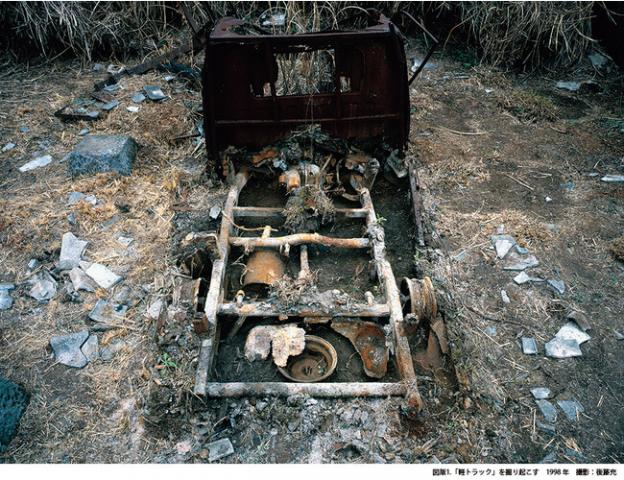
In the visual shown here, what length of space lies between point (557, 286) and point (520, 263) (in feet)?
1.16

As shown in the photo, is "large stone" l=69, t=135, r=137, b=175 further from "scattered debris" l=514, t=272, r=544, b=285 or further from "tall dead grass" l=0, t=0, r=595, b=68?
"scattered debris" l=514, t=272, r=544, b=285

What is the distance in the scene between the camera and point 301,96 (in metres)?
4.41

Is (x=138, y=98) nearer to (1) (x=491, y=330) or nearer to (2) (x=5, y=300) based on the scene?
(2) (x=5, y=300)

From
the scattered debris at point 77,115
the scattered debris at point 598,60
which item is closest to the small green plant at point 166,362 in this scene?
the scattered debris at point 77,115

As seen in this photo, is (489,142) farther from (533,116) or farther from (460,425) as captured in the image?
(460,425)

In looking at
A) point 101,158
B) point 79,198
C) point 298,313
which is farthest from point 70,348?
point 101,158

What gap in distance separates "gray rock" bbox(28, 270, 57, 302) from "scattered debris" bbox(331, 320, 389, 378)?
7.88 feet

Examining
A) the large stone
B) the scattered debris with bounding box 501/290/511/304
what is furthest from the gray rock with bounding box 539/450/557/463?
the large stone

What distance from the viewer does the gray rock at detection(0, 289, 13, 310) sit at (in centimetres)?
378

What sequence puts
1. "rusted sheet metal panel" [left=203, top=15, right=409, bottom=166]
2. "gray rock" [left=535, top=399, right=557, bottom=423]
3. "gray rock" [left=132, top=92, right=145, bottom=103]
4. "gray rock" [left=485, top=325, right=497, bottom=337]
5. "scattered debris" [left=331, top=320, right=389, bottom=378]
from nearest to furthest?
"gray rock" [left=535, top=399, right=557, bottom=423], "scattered debris" [left=331, top=320, right=389, bottom=378], "gray rock" [left=485, top=325, right=497, bottom=337], "rusted sheet metal panel" [left=203, top=15, right=409, bottom=166], "gray rock" [left=132, top=92, right=145, bottom=103]

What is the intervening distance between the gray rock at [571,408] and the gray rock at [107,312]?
327 centimetres

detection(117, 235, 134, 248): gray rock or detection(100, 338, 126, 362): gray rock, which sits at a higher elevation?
detection(117, 235, 134, 248): gray rock

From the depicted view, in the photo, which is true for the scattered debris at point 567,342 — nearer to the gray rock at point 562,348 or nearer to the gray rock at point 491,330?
the gray rock at point 562,348

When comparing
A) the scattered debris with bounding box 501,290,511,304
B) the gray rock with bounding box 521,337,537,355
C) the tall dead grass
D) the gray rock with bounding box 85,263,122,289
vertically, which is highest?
the tall dead grass
